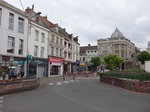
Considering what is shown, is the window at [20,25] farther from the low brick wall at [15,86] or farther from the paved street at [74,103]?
the paved street at [74,103]

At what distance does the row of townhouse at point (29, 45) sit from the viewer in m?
19.0

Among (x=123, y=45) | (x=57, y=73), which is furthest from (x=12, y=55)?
(x=123, y=45)

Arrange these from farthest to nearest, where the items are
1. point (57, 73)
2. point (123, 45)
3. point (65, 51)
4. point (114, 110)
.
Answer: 1. point (123, 45)
2. point (65, 51)
3. point (57, 73)
4. point (114, 110)

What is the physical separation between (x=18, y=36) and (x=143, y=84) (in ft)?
58.8

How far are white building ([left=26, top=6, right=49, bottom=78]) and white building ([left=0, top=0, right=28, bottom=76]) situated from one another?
1433 millimetres

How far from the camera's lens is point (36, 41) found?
2552 centimetres

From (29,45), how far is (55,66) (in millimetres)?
9673

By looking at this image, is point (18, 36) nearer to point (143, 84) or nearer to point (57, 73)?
point (57, 73)

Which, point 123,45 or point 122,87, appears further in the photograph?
point 123,45

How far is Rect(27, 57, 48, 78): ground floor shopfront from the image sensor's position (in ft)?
78.6

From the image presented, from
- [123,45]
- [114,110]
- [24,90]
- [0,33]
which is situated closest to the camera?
[114,110]

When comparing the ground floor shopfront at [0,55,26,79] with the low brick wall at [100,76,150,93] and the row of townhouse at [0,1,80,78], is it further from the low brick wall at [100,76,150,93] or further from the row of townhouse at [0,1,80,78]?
the low brick wall at [100,76,150,93]

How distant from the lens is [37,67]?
25516 millimetres

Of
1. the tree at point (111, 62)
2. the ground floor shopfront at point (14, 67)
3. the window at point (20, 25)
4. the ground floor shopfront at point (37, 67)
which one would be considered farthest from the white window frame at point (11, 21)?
the tree at point (111, 62)
